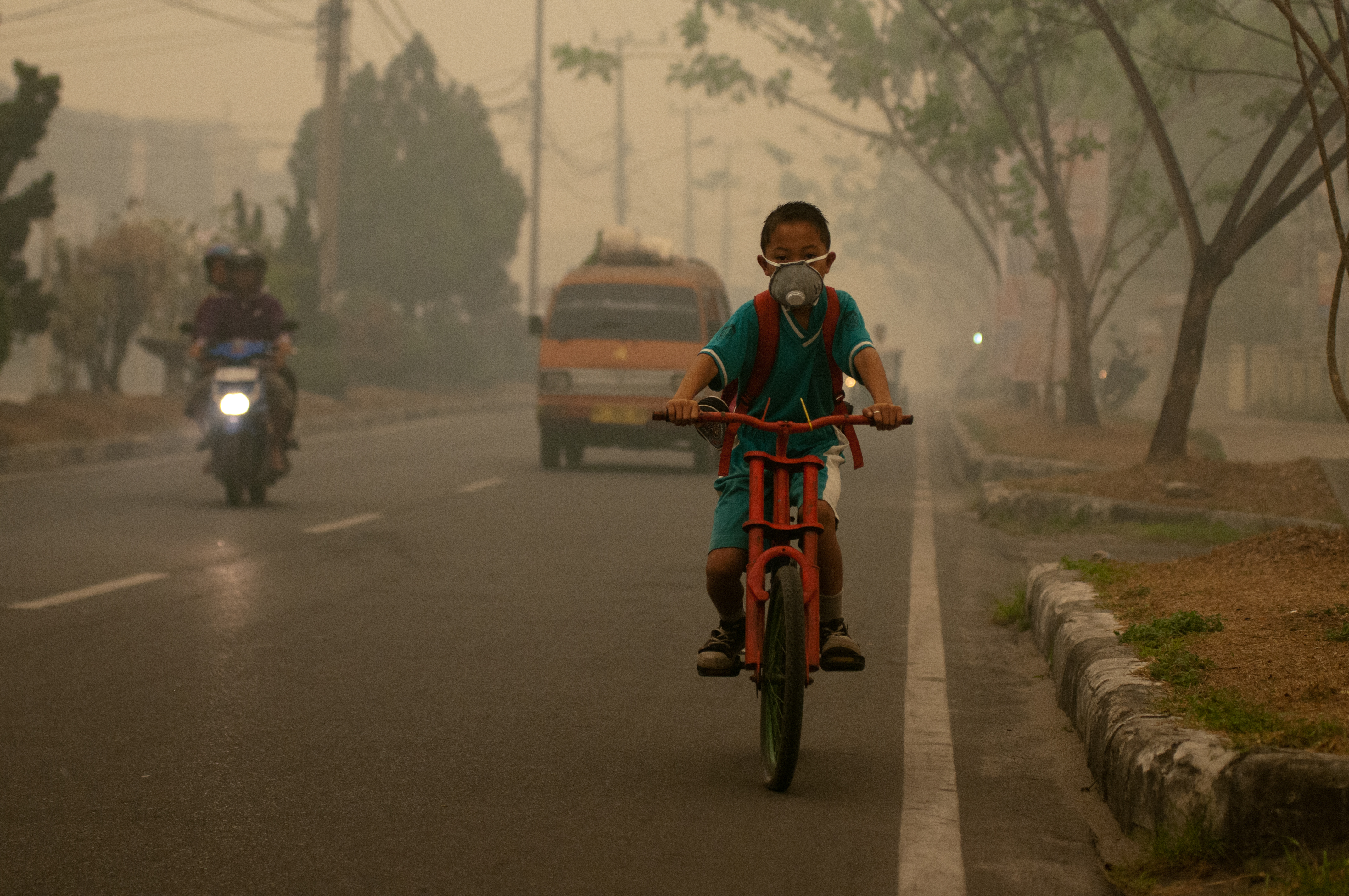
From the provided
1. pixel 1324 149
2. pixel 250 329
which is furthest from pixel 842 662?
pixel 250 329

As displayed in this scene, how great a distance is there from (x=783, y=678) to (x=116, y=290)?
19612 millimetres

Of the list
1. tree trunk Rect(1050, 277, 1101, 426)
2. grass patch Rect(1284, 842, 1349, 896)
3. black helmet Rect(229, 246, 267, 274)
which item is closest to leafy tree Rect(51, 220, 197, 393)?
black helmet Rect(229, 246, 267, 274)

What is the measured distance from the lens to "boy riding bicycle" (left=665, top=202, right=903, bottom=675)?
529cm

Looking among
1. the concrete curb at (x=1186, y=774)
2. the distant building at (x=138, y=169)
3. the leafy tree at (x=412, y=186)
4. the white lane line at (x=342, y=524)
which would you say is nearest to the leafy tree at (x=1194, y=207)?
the white lane line at (x=342, y=524)

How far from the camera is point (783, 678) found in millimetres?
5074

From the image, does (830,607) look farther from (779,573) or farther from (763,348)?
(763,348)

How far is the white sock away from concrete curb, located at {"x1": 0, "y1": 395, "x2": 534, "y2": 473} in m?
12.6

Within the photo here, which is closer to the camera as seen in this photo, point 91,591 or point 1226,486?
point 91,591

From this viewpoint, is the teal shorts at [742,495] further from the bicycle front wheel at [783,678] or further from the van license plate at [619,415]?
the van license plate at [619,415]

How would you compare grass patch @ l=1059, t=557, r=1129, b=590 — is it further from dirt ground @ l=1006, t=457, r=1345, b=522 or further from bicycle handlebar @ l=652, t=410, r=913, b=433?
dirt ground @ l=1006, t=457, r=1345, b=522

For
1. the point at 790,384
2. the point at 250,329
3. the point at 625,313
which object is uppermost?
the point at 625,313

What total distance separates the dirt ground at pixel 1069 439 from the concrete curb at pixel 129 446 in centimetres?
894

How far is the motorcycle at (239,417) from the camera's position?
13.1 meters

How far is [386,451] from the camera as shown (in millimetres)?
20797
